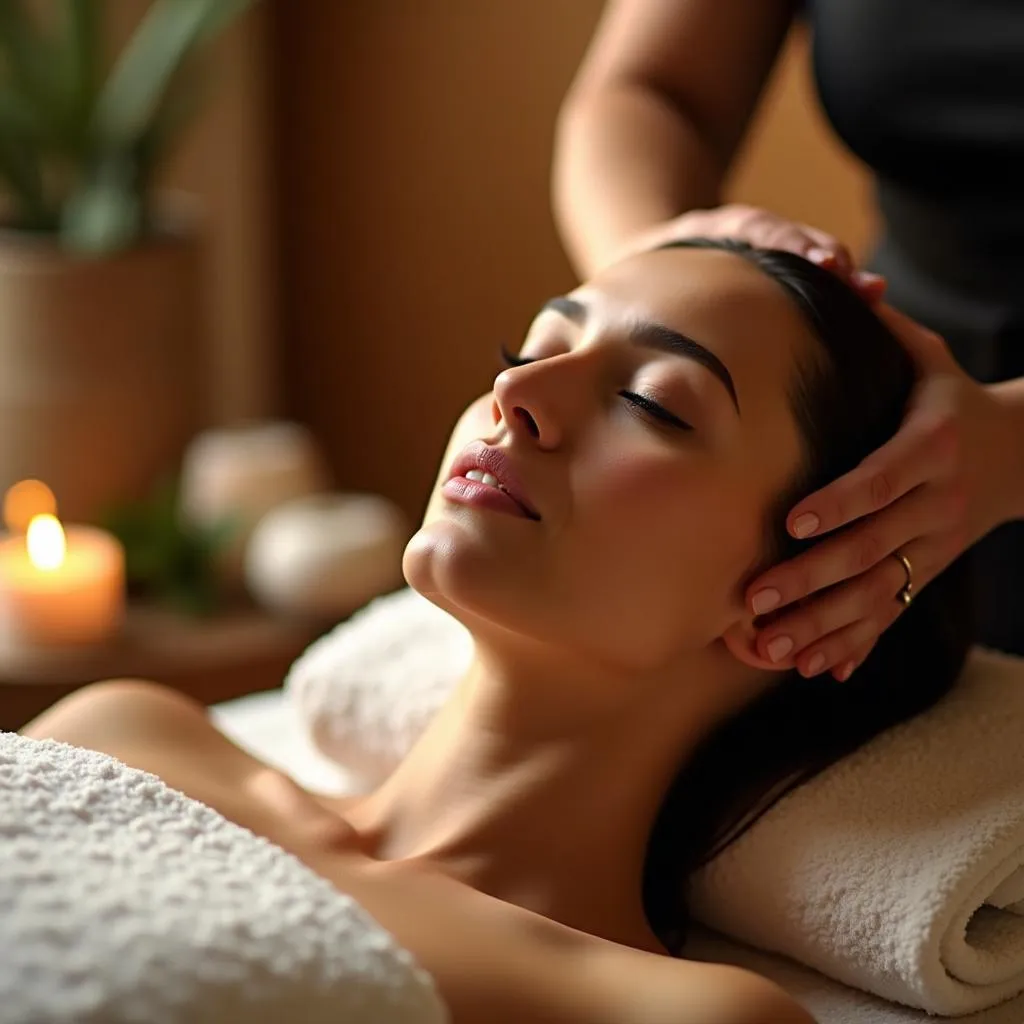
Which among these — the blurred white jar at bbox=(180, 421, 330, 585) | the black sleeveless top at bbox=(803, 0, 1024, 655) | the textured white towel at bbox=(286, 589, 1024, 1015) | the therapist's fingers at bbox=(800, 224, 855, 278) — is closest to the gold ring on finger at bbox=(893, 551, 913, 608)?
the textured white towel at bbox=(286, 589, 1024, 1015)

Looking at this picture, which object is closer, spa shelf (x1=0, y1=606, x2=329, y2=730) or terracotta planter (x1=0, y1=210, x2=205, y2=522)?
spa shelf (x1=0, y1=606, x2=329, y2=730)

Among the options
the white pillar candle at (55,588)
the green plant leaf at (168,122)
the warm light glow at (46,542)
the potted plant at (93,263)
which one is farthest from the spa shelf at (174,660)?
the green plant leaf at (168,122)

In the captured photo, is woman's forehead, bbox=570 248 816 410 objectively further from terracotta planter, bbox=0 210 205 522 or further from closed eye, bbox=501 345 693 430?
terracotta planter, bbox=0 210 205 522

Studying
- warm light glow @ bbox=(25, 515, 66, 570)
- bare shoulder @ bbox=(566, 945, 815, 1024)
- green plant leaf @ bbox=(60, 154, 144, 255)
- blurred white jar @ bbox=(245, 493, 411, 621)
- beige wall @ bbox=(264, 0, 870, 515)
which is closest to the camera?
bare shoulder @ bbox=(566, 945, 815, 1024)

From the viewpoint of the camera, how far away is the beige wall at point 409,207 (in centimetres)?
277

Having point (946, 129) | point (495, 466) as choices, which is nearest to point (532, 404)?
point (495, 466)

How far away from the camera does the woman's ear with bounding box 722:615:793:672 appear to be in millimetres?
1003

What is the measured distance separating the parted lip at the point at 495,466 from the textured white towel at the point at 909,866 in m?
0.27

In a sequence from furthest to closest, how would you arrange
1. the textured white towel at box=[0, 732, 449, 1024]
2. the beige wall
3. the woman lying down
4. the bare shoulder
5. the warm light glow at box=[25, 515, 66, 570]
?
the beige wall → the warm light glow at box=[25, 515, 66, 570] → the woman lying down → the bare shoulder → the textured white towel at box=[0, 732, 449, 1024]

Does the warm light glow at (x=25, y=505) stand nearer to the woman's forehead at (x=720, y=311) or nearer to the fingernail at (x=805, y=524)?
the woman's forehead at (x=720, y=311)

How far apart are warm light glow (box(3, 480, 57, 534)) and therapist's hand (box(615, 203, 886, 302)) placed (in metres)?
1.37

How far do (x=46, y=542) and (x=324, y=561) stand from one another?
15.1 inches

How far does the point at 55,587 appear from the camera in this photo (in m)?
2.16

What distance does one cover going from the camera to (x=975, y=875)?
0.95 meters
